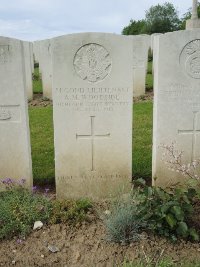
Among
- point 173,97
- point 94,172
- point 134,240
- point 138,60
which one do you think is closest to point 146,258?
point 134,240

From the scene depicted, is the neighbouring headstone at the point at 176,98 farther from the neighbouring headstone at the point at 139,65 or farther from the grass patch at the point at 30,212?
the neighbouring headstone at the point at 139,65

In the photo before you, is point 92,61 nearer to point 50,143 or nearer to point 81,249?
point 81,249

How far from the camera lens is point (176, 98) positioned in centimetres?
465

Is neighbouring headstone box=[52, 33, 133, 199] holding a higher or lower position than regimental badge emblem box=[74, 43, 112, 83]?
lower

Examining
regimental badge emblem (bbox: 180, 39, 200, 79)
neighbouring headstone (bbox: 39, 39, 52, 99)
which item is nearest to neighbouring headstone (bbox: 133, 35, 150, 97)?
neighbouring headstone (bbox: 39, 39, 52, 99)

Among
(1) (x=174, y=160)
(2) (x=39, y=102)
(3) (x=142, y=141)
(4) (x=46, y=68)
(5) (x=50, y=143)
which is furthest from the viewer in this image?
(4) (x=46, y=68)

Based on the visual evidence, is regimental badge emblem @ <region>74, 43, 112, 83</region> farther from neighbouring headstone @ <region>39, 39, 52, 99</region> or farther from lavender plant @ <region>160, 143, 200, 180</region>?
neighbouring headstone @ <region>39, 39, 52, 99</region>

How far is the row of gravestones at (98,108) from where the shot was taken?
175 inches

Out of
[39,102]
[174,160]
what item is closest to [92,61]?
[174,160]

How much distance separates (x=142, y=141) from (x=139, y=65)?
4.90m

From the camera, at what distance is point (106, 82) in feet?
14.9

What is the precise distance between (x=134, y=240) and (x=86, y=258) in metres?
0.51

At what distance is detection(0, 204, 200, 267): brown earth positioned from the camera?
3.60 meters

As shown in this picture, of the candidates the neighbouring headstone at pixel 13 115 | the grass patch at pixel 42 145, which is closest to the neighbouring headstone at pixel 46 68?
the grass patch at pixel 42 145
